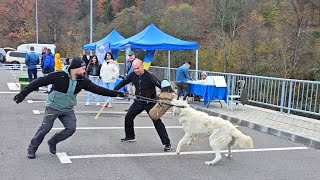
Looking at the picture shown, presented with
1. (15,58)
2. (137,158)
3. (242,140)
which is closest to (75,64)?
(137,158)

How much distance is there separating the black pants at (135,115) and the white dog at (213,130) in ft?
1.41

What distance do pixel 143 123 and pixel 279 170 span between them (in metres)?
4.26

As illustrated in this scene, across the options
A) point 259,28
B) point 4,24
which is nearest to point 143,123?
point 259,28

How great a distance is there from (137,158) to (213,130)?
132cm

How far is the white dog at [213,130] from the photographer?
18.8ft

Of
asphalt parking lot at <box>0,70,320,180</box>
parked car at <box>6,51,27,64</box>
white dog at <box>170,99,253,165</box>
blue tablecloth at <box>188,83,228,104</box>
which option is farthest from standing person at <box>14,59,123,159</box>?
parked car at <box>6,51,27,64</box>

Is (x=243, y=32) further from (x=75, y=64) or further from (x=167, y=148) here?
(x=75, y=64)

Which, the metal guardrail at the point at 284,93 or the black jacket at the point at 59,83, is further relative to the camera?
the metal guardrail at the point at 284,93

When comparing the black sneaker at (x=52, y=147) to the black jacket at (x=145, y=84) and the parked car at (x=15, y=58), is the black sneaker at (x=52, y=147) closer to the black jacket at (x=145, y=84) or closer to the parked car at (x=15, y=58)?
the black jacket at (x=145, y=84)

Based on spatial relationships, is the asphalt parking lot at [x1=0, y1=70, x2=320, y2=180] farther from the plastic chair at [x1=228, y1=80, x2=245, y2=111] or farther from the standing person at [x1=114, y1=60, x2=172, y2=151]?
the plastic chair at [x1=228, y1=80, x2=245, y2=111]

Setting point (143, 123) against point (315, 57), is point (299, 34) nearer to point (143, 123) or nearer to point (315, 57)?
point (315, 57)

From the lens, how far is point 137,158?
5.94 metres

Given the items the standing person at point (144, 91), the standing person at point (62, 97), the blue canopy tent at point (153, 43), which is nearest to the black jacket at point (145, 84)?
the standing person at point (144, 91)

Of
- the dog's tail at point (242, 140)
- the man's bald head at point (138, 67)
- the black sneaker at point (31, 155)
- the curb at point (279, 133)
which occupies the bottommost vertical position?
the curb at point (279, 133)
